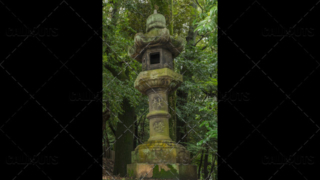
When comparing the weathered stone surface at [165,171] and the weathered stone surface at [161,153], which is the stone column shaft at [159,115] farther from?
the weathered stone surface at [165,171]

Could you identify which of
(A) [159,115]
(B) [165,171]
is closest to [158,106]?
(A) [159,115]

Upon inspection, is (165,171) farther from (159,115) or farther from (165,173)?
(159,115)

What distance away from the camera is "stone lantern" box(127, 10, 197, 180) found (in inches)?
199

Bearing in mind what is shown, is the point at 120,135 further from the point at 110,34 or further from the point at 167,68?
the point at 167,68

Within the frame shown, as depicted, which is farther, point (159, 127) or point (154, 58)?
point (154, 58)

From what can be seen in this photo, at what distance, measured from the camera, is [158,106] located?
5.69 m

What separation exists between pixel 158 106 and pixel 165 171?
149 cm

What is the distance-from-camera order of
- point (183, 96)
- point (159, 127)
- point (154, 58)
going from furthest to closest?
point (183, 96), point (154, 58), point (159, 127)

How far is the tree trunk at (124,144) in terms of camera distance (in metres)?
9.25

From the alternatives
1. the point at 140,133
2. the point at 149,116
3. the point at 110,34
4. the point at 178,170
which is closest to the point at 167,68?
the point at 149,116

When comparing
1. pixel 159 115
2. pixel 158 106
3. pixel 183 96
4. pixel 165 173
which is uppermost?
pixel 183 96

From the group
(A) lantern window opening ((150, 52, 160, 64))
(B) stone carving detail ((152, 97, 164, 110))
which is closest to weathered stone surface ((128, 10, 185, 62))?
(A) lantern window opening ((150, 52, 160, 64))

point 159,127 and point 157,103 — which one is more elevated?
point 157,103

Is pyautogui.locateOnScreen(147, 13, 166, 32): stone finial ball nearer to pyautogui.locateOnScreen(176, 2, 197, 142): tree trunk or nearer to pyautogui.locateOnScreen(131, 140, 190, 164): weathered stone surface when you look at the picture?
pyautogui.locateOnScreen(131, 140, 190, 164): weathered stone surface
